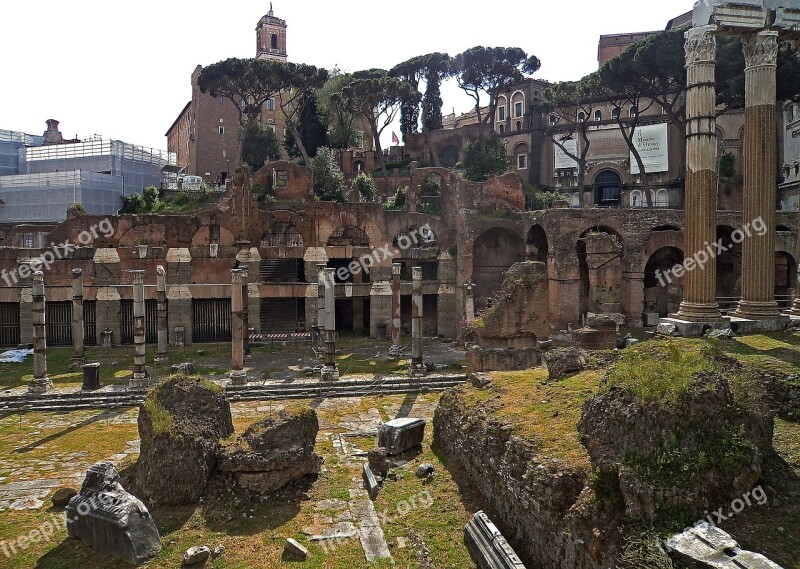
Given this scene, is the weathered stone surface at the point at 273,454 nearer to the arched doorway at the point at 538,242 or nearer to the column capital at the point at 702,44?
the column capital at the point at 702,44

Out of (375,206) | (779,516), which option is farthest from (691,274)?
(375,206)

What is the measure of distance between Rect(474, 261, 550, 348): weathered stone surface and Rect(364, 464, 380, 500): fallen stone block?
22.2 feet

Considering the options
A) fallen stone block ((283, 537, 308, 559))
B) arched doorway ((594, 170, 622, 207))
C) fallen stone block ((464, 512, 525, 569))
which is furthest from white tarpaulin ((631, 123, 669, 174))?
fallen stone block ((283, 537, 308, 559))

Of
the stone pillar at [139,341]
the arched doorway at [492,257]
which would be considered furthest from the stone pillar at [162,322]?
the arched doorway at [492,257]

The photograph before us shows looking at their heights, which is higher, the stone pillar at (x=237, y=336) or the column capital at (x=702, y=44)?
the column capital at (x=702, y=44)

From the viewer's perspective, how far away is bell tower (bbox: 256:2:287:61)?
6091cm

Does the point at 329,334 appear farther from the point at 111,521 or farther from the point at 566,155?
the point at 566,155

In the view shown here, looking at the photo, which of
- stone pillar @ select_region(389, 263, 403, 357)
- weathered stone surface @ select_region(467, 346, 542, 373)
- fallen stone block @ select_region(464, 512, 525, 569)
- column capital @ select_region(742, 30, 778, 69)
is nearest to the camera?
fallen stone block @ select_region(464, 512, 525, 569)

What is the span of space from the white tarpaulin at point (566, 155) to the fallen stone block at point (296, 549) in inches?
1444

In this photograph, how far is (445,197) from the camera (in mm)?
29234

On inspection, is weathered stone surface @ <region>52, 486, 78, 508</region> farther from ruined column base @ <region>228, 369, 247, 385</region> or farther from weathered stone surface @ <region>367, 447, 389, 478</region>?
ruined column base @ <region>228, 369, 247, 385</region>

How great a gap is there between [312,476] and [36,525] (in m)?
4.22

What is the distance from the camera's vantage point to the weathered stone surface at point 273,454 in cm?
996

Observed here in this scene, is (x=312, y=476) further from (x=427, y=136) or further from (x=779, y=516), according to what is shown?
(x=427, y=136)
